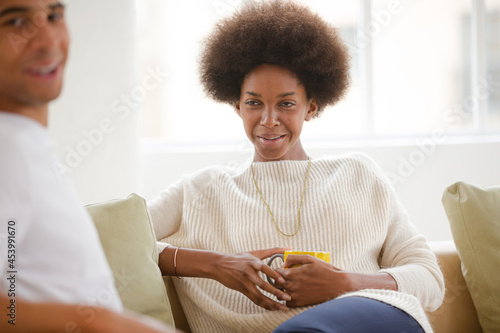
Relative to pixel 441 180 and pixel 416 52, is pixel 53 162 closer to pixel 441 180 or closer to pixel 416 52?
pixel 441 180

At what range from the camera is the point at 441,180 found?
383 cm

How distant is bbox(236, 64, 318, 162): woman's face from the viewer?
1.75 metres

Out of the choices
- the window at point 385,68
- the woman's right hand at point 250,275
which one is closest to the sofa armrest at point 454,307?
the woman's right hand at point 250,275

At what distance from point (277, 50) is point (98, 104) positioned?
1749 mm

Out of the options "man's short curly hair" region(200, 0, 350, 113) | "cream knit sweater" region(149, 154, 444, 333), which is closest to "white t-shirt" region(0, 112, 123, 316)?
"cream knit sweater" region(149, 154, 444, 333)

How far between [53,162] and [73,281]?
120 mm

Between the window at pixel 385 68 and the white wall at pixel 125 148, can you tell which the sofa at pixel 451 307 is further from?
the window at pixel 385 68

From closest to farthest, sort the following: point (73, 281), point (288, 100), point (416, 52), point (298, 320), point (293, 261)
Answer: point (73, 281) → point (298, 320) → point (293, 261) → point (288, 100) → point (416, 52)

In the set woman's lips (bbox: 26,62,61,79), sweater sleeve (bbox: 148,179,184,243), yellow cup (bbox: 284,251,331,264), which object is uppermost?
woman's lips (bbox: 26,62,61,79)

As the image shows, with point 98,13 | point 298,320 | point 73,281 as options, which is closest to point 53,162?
point 73,281

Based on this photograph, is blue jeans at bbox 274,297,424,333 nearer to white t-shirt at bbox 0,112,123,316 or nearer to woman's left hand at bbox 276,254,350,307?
woman's left hand at bbox 276,254,350,307

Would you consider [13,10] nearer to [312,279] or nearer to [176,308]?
[312,279]

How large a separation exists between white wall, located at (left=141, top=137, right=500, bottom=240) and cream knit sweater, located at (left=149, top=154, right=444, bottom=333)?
199cm

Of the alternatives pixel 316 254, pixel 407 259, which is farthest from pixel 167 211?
pixel 407 259
